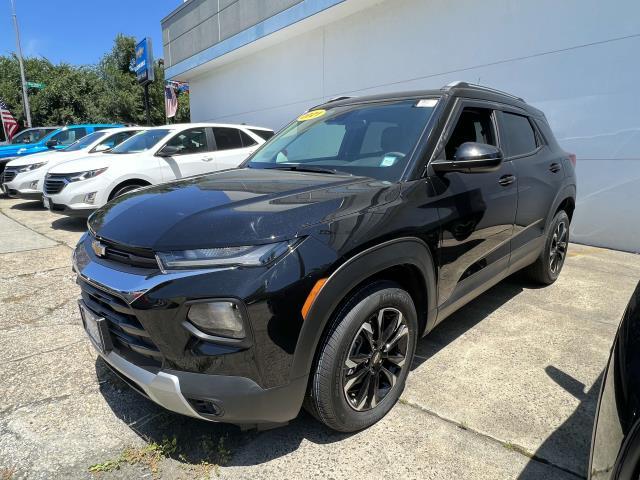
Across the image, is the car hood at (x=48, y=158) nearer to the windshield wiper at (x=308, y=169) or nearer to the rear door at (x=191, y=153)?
the rear door at (x=191, y=153)

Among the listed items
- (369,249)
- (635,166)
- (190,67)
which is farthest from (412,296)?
(190,67)

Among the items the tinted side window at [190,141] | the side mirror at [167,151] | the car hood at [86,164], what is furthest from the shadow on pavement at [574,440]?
the car hood at [86,164]

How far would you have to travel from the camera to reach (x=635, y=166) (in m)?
5.99

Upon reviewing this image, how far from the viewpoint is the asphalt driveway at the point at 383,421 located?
2049mm

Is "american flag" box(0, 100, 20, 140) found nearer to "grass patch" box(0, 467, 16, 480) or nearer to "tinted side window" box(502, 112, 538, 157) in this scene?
"grass patch" box(0, 467, 16, 480)

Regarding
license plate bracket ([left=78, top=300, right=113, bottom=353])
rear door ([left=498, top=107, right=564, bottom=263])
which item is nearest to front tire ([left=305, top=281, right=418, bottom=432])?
license plate bracket ([left=78, top=300, right=113, bottom=353])

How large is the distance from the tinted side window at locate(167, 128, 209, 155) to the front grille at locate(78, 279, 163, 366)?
5.72m

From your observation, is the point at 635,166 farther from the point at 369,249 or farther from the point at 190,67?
the point at 190,67

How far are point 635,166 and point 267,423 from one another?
640 cm

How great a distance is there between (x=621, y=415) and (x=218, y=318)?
1338mm

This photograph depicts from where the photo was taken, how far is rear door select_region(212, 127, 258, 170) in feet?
25.3

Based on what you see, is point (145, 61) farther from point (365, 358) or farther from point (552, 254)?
point (365, 358)

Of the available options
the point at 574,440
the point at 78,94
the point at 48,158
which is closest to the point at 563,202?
the point at 574,440

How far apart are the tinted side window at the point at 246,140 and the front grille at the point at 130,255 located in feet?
20.4
